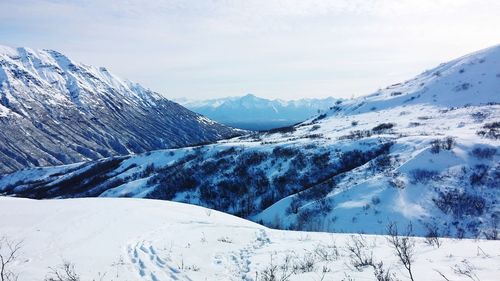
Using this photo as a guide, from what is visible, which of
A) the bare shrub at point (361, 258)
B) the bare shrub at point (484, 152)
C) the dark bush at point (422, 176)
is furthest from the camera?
the bare shrub at point (484, 152)

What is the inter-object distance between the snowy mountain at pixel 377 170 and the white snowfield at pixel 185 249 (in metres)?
11.3

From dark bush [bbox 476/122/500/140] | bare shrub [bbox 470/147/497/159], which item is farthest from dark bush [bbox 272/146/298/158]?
bare shrub [bbox 470/147/497/159]

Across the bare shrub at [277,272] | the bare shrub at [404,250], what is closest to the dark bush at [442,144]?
the bare shrub at [404,250]

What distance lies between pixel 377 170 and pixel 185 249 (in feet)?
107

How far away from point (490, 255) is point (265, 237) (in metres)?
7.07

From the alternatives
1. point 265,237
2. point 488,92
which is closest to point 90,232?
point 265,237

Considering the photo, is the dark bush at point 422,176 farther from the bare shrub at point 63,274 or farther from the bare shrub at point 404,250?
the bare shrub at point 63,274

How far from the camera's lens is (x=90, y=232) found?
13266mm

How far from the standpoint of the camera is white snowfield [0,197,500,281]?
31.6 ft

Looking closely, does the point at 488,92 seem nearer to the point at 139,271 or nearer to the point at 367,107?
the point at 367,107

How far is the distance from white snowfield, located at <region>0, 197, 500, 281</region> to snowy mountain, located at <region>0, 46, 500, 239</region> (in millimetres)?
11298

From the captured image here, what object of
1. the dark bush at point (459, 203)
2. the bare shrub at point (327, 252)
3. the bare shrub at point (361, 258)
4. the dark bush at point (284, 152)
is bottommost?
the dark bush at point (459, 203)

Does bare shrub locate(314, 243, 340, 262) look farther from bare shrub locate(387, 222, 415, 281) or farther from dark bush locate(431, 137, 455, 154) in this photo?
dark bush locate(431, 137, 455, 154)

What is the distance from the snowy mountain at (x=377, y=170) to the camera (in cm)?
3169
